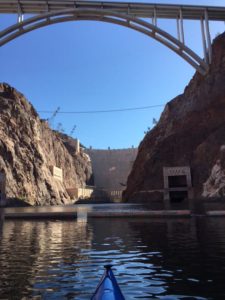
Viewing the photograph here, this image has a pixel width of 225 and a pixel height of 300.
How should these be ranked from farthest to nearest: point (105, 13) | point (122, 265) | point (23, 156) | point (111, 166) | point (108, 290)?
point (111, 166) → point (23, 156) → point (105, 13) → point (122, 265) → point (108, 290)

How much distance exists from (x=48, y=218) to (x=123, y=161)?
534 ft

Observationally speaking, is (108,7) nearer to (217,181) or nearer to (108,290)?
(217,181)

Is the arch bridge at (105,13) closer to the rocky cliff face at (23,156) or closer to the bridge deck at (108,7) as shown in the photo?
the bridge deck at (108,7)

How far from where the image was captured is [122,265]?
11.5 m

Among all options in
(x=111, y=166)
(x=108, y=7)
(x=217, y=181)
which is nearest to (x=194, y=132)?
(x=217, y=181)

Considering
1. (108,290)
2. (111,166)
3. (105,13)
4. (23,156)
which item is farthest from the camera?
(111,166)

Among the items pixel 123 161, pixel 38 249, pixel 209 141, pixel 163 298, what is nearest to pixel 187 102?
pixel 209 141

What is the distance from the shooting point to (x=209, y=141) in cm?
7088

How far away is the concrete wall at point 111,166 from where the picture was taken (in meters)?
194

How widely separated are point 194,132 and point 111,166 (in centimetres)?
11890

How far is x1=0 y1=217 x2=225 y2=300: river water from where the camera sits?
8469mm

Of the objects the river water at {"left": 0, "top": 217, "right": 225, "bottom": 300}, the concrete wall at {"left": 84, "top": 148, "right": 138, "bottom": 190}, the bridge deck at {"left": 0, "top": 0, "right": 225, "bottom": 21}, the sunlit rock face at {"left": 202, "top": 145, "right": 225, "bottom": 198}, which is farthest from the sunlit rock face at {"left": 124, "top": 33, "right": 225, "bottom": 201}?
the concrete wall at {"left": 84, "top": 148, "right": 138, "bottom": 190}

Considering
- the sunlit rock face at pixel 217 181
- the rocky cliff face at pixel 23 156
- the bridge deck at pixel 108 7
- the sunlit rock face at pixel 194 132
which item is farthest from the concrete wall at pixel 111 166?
the bridge deck at pixel 108 7

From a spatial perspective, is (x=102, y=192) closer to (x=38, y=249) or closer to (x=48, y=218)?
(x=48, y=218)
